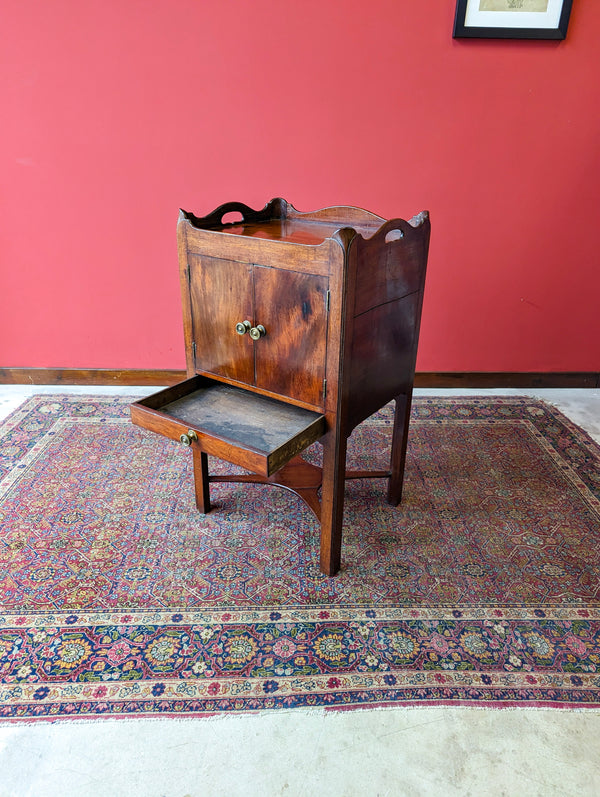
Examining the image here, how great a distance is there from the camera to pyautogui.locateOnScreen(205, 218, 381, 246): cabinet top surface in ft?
5.75

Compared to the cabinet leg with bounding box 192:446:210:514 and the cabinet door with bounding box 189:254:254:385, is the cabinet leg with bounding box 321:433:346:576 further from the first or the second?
the cabinet leg with bounding box 192:446:210:514

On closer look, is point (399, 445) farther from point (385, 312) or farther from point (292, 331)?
point (292, 331)

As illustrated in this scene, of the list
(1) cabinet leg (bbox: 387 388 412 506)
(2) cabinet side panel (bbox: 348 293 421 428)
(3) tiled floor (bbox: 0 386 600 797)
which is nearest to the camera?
(3) tiled floor (bbox: 0 386 600 797)

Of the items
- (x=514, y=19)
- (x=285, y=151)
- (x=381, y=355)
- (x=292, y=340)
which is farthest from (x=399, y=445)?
(x=514, y=19)

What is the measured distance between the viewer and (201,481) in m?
2.02

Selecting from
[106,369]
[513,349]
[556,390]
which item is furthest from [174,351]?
[556,390]

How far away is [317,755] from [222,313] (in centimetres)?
118

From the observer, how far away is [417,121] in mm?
2627

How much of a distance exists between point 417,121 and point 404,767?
2570mm

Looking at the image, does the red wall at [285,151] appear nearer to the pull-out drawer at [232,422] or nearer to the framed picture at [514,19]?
the framed picture at [514,19]

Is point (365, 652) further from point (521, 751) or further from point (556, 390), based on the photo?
point (556, 390)

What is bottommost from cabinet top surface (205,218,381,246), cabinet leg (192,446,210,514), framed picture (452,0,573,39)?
cabinet leg (192,446,210,514)

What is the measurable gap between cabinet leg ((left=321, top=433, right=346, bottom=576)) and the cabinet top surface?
64cm

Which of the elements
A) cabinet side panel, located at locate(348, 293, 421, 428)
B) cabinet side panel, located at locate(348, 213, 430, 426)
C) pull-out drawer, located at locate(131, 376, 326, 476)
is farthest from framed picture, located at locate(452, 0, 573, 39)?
pull-out drawer, located at locate(131, 376, 326, 476)
